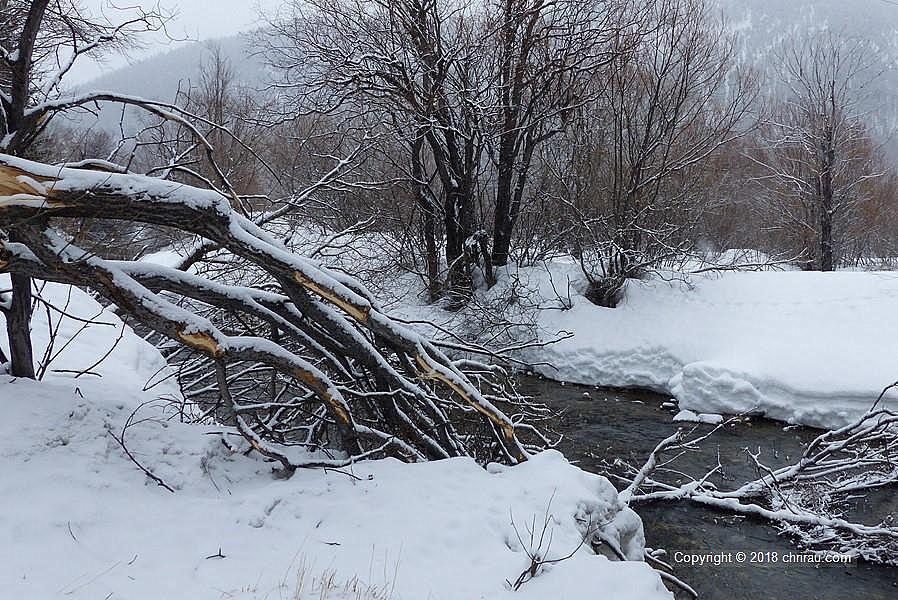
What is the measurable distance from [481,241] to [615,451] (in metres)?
7.75

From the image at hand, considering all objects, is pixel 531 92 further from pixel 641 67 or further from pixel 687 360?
pixel 687 360

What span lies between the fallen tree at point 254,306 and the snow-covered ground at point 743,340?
602cm

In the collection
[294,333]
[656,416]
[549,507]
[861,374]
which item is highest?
[294,333]

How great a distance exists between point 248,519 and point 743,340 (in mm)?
9909

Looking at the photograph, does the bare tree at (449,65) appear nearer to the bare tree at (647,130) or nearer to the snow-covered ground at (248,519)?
the bare tree at (647,130)

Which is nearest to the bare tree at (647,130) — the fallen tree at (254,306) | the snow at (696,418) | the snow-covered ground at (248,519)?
the snow at (696,418)

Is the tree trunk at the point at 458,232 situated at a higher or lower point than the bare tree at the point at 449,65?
lower

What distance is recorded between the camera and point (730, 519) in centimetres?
576

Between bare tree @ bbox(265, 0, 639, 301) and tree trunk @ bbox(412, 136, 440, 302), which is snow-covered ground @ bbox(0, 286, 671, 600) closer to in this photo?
bare tree @ bbox(265, 0, 639, 301)

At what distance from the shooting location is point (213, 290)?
12.5ft

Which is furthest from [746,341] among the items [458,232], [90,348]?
[90,348]

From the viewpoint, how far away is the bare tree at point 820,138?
1501 cm

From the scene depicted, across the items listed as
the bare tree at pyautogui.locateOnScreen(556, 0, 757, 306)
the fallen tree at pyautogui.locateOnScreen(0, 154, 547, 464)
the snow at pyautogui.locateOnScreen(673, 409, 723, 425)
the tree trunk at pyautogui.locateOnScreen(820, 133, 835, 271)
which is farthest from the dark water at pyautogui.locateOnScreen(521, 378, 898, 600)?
the tree trunk at pyautogui.locateOnScreen(820, 133, 835, 271)

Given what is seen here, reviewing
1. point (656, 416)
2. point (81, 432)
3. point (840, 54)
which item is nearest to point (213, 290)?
point (81, 432)
